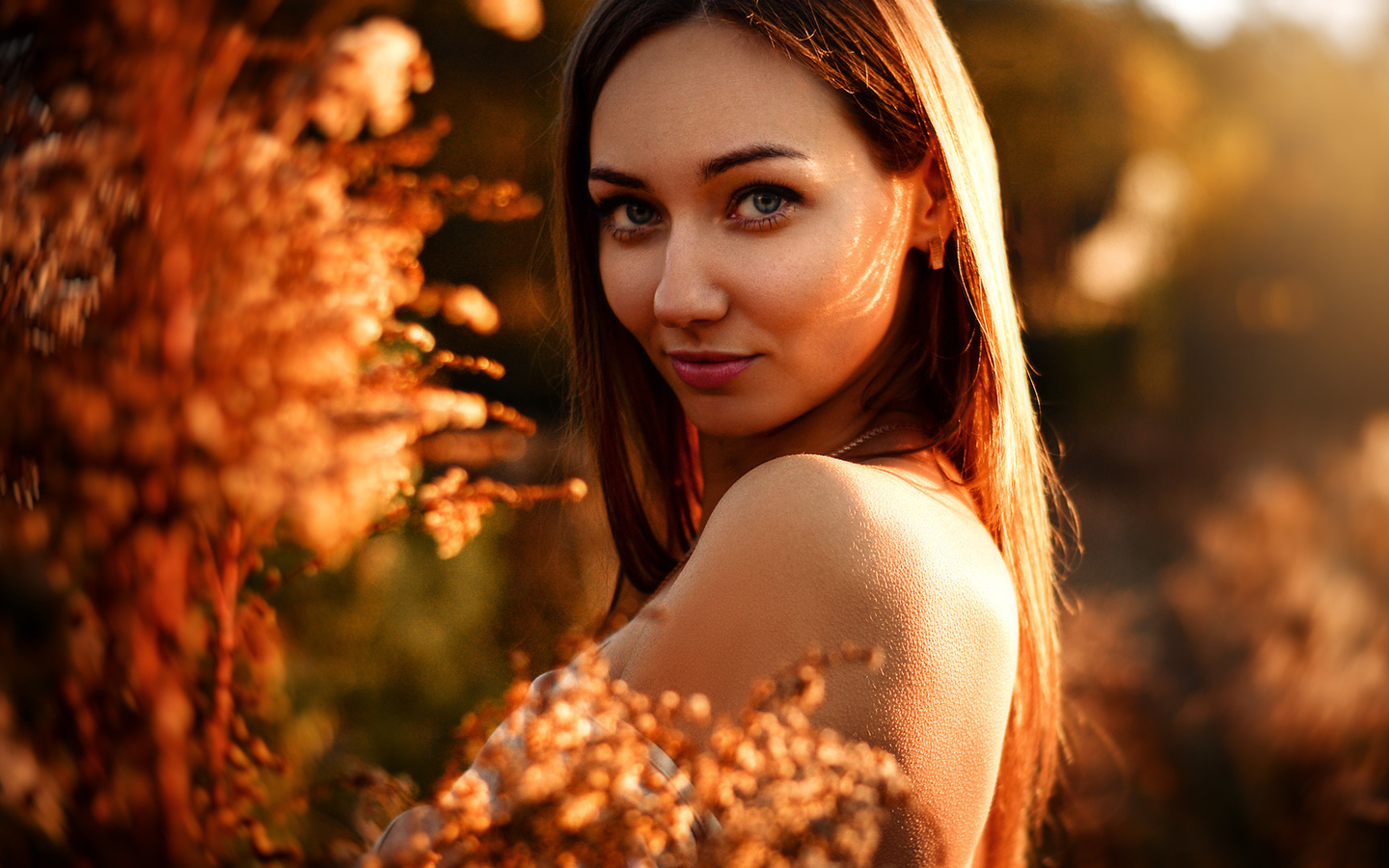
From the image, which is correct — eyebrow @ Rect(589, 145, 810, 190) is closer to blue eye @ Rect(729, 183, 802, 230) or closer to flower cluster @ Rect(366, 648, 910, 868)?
blue eye @ Rect(729, 183, 802, 230)

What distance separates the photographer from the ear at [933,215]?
5.45ft

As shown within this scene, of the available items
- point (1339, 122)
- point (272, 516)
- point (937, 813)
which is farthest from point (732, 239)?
point (1339, 122)

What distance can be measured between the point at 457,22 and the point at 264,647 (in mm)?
4265

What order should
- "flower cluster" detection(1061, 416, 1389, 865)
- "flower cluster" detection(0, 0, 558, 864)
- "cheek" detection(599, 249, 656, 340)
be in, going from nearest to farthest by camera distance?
"flower cluster" detection(0, 0, 558, 864) < "cheek" detection(599, 249, 656, 340) < "flower cluster" detection(1061, 416, 1389, 865)

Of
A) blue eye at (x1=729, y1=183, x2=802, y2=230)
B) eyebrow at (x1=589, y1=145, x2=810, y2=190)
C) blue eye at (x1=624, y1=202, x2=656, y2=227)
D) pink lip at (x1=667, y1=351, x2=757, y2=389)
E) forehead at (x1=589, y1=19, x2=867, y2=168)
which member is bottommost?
pink lip at (x1=667, y1=351, x2=757, y2=389)

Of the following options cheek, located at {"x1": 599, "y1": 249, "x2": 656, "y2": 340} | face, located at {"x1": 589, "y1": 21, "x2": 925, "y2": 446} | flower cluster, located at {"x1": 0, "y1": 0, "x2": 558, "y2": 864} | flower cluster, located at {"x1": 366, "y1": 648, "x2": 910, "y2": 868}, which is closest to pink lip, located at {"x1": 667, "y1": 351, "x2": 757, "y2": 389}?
face, located at {"x1": 589, "y1": 21, "x2": 925, "y2": 446}

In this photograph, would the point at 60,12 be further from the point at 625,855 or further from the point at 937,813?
the point at 937,813

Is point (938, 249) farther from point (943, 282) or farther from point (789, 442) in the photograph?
point (789, 442)

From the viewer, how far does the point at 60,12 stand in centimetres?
103

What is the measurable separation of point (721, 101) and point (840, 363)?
0.44m

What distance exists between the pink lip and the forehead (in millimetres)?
304

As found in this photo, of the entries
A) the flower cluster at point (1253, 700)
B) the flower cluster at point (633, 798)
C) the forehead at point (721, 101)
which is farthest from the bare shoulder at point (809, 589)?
the flower cluster at point (1253, 700)

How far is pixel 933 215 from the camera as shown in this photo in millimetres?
1685

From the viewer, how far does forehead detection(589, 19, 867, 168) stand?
4.86ft
